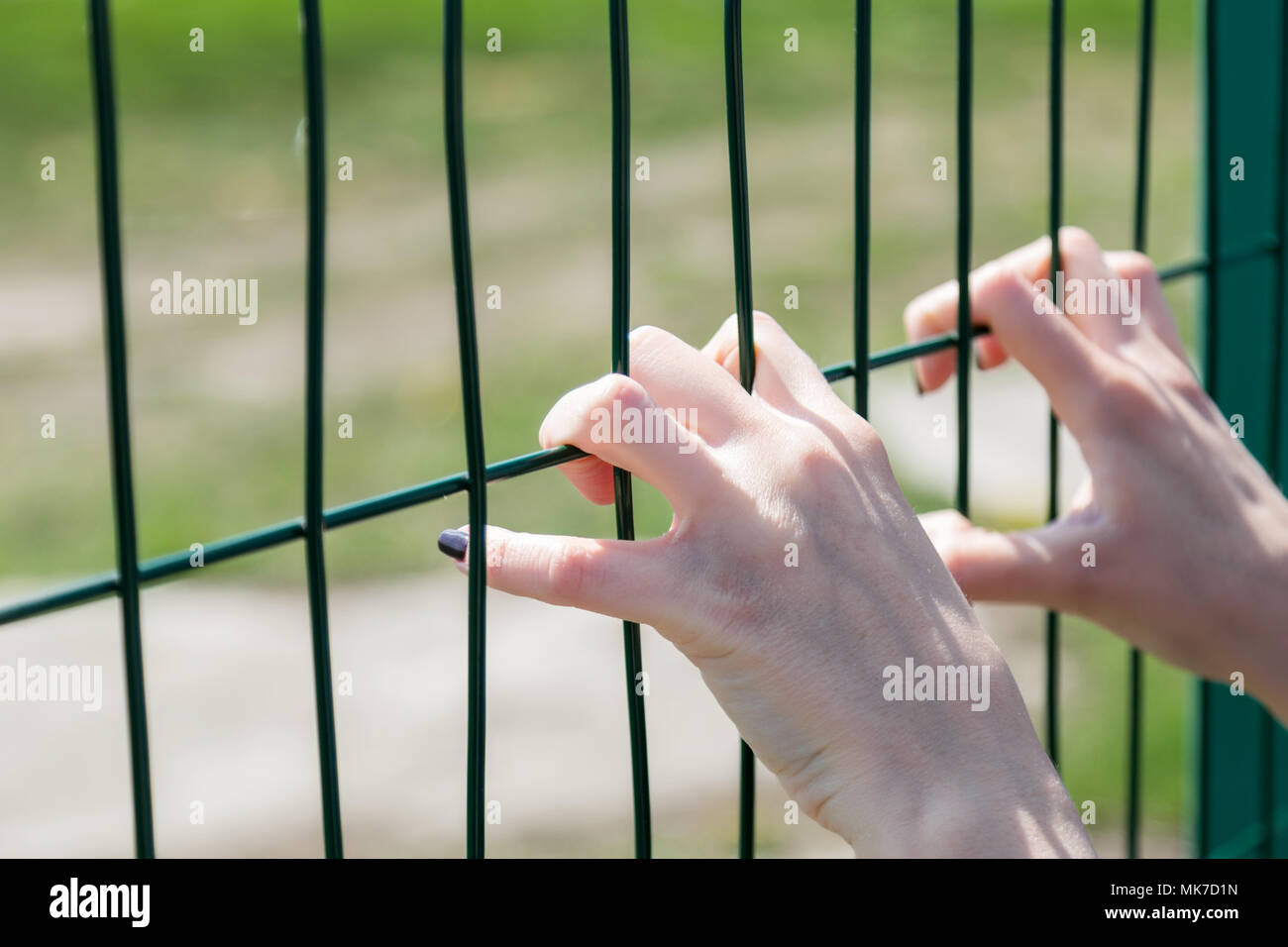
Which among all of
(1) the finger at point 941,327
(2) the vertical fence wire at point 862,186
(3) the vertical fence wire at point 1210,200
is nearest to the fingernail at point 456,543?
(2) the vertical fence wire at point 862,186

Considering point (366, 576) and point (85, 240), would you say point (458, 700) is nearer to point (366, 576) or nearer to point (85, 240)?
point (366, 576)

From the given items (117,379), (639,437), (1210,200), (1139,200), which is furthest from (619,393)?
(1210,200)

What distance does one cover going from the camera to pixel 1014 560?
1026 mm

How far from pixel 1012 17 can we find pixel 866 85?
8.17m

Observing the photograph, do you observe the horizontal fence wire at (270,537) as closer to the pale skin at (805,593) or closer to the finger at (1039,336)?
the pale skin at (805,593)

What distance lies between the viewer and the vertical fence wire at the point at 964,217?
3.22ft

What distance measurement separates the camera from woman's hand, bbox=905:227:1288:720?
101 cm

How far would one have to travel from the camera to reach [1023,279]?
101 centimetres

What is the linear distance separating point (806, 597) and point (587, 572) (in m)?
0.13

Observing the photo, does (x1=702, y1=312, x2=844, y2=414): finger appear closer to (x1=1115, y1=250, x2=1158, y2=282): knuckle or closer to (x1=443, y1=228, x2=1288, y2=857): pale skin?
(x1=443, y1=228, x2=1288, y2=857): pale skin

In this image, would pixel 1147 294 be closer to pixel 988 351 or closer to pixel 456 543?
pixel 988 351

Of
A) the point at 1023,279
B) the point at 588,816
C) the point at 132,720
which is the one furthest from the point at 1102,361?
the point at 588,816

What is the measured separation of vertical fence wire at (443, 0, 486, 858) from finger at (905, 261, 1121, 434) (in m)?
0.40

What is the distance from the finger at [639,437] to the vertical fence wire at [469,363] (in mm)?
51
